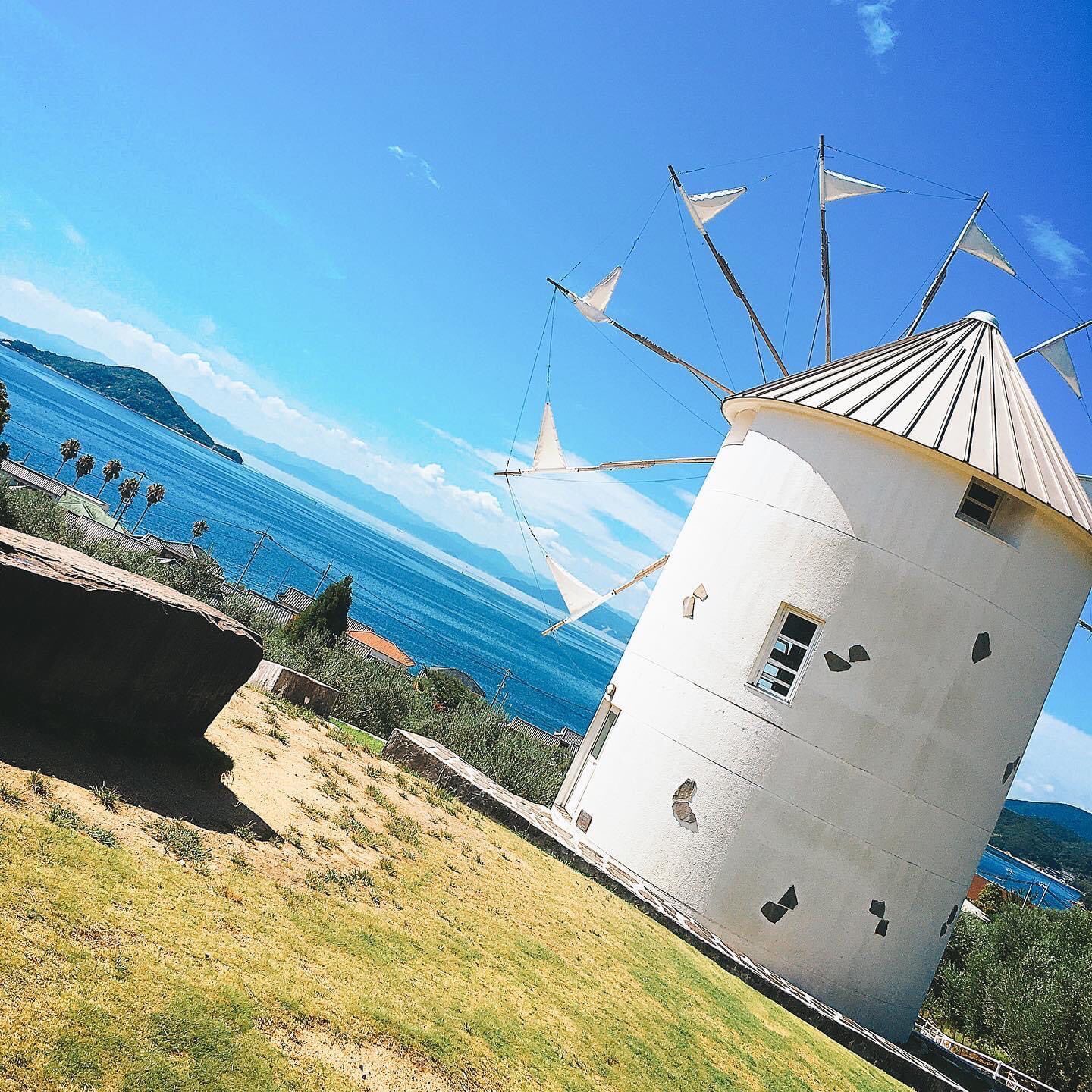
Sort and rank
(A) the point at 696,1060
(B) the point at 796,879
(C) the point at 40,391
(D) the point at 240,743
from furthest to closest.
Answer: (C) the point at 40,391
(B) the point at 796,879
(D) the point at 240,743
(A) the point at 696,1060

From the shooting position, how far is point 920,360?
13523 millimetres

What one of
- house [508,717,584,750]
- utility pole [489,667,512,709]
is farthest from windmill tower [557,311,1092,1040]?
house [508,717,584,750]

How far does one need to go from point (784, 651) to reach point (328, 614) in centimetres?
1736

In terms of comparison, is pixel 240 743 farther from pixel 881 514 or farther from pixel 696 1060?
pixel 881 514

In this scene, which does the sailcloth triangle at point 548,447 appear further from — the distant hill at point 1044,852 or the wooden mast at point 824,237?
the distant hill at point 1044,852

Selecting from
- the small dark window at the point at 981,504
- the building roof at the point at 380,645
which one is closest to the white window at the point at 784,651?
the small dark window at the point at 981,504

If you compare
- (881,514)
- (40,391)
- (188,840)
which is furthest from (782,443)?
(40,391)

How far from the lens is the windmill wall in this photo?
11484mm

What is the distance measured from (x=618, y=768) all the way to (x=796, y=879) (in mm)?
2885

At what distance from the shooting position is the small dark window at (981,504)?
11.9 m

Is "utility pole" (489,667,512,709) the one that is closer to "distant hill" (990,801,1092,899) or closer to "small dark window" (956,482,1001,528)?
"small dark window" (956,482,1001,528)

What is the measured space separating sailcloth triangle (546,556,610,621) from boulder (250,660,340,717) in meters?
7.48

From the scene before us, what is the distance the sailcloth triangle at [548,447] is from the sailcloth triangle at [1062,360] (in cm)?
986

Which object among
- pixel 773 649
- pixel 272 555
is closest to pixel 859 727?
pixel 773 649
